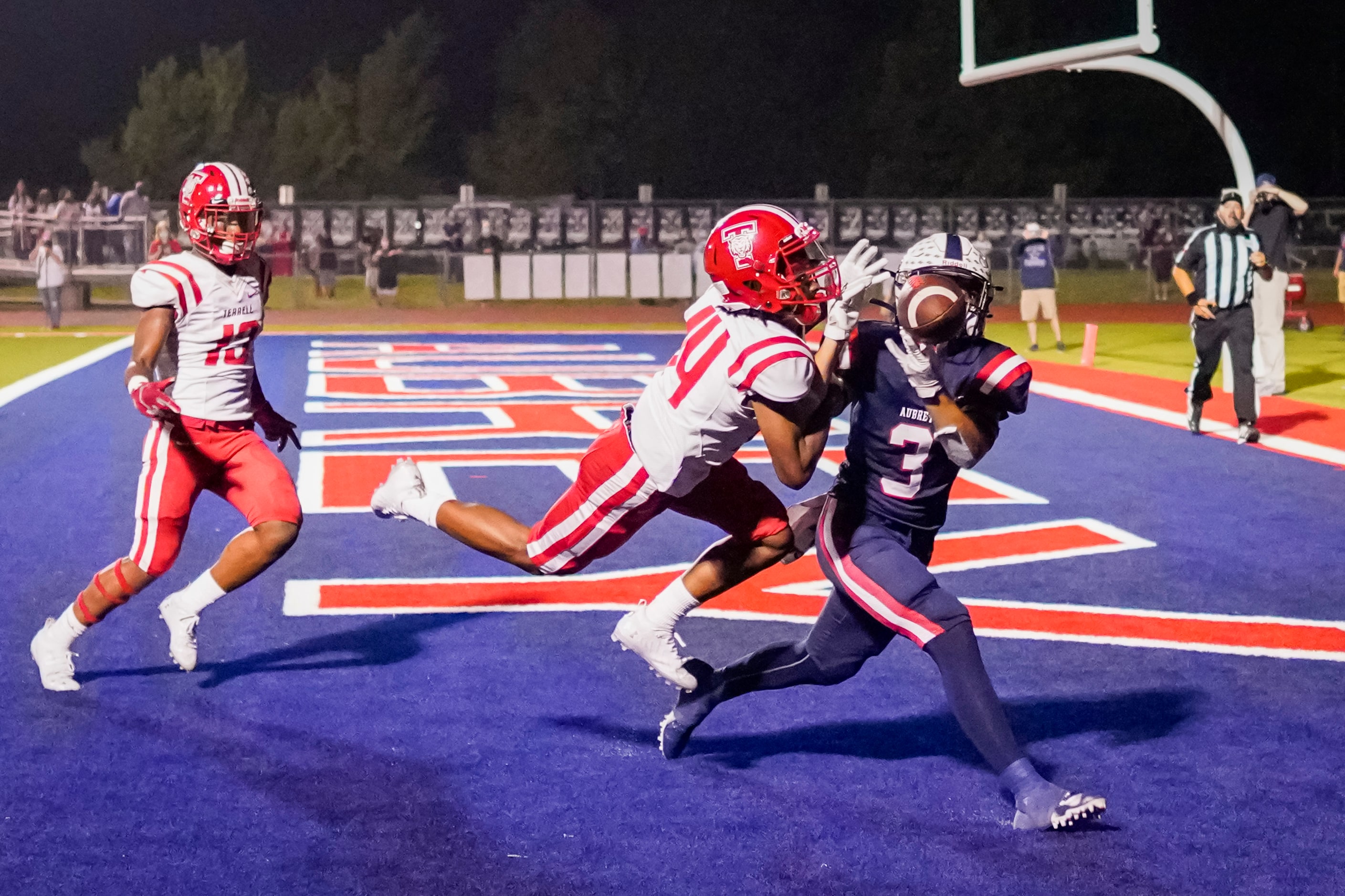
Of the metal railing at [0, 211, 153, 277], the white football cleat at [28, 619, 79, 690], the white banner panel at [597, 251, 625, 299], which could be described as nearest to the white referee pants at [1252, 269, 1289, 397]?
the white football cleat at [28, 619, 79, 690]

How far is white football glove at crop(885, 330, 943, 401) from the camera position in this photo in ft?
13.3

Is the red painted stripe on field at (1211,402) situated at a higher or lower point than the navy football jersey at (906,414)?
lower

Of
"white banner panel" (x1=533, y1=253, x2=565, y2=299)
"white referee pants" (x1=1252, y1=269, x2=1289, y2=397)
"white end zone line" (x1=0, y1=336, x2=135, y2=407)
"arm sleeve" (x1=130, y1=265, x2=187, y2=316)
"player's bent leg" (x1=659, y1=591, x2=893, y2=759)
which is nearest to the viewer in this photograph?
"player's bent leg" (x1=659, y1=591, x2=893, y2=759)

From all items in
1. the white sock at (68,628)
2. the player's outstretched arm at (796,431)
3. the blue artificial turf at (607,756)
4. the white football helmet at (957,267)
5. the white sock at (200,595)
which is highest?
the white football helmet at (957,267)

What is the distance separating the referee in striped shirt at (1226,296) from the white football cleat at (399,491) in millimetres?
7479

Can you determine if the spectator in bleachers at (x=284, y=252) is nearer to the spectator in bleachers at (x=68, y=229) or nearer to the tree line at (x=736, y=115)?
the spectator in bleachers at (x=68, y=229)

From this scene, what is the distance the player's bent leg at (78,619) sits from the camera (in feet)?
17.4

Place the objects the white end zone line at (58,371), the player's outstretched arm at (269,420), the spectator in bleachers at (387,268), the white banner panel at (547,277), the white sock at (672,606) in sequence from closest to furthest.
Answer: the white sock at (672,606), the player's outstretched arm at (269,420), the white end zone line at (58,371), the white banner panel at (547,277), the spectator in bleachers at (387,268)

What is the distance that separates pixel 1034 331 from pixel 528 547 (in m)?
16.8

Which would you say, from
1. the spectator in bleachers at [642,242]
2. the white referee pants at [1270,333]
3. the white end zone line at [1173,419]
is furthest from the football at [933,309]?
the spectator in bleachers at [642,242]

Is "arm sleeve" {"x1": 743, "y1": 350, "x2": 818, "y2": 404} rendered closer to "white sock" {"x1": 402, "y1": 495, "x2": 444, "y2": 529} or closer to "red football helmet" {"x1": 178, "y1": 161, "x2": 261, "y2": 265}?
"white sock" {"x1": 402, "y1": 495, "x2": 444, "y2": 529}

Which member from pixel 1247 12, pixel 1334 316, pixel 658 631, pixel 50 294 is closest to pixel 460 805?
pixel 658 631

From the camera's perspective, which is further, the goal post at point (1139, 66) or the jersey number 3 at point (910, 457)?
the goal post at point (1139, 66)

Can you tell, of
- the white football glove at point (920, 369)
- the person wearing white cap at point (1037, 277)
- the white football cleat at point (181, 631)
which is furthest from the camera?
the person wearing white cap at point (1037, 277)
